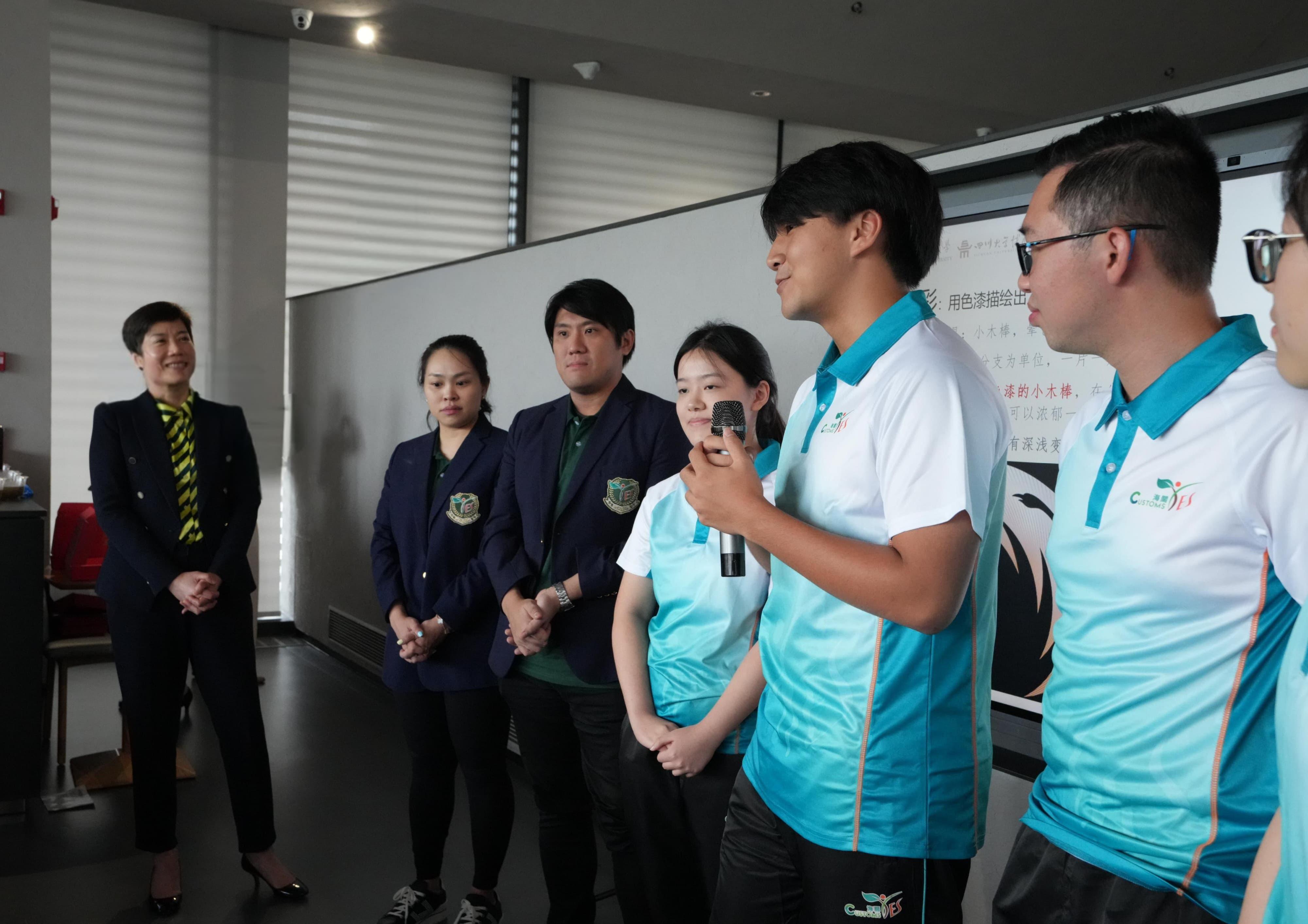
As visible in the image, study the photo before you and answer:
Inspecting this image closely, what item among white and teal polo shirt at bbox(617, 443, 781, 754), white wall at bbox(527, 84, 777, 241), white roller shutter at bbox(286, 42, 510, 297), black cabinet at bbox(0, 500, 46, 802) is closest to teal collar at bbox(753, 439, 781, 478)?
white and teal polo shirt at bbox(617, 443, 781, 754)

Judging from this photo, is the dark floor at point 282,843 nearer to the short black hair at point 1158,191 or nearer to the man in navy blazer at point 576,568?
the man in navy blazer at point 576,568

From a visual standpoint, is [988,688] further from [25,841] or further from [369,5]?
[369,5]

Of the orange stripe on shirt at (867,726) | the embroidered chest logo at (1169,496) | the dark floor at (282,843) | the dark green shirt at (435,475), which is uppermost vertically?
the embroidered chest logo at (1169,496)

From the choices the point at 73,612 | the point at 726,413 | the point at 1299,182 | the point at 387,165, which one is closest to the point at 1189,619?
the point at 1299,182

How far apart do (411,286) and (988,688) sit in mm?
4017

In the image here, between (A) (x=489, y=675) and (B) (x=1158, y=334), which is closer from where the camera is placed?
(B) (x=1158, y=334)

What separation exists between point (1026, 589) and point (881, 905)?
0.94 m

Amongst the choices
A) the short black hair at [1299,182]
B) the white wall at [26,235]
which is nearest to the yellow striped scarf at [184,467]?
the white wall at [26,235]

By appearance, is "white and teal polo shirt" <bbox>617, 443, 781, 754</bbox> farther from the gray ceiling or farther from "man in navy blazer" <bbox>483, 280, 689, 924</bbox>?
the gray ceiling

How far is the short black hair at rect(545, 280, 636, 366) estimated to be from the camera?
2367 mm

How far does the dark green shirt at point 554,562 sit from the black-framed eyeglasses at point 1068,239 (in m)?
1.31

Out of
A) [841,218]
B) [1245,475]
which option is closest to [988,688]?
[1245,475]

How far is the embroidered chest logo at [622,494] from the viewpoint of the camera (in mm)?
2314

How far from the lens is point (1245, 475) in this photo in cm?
97
